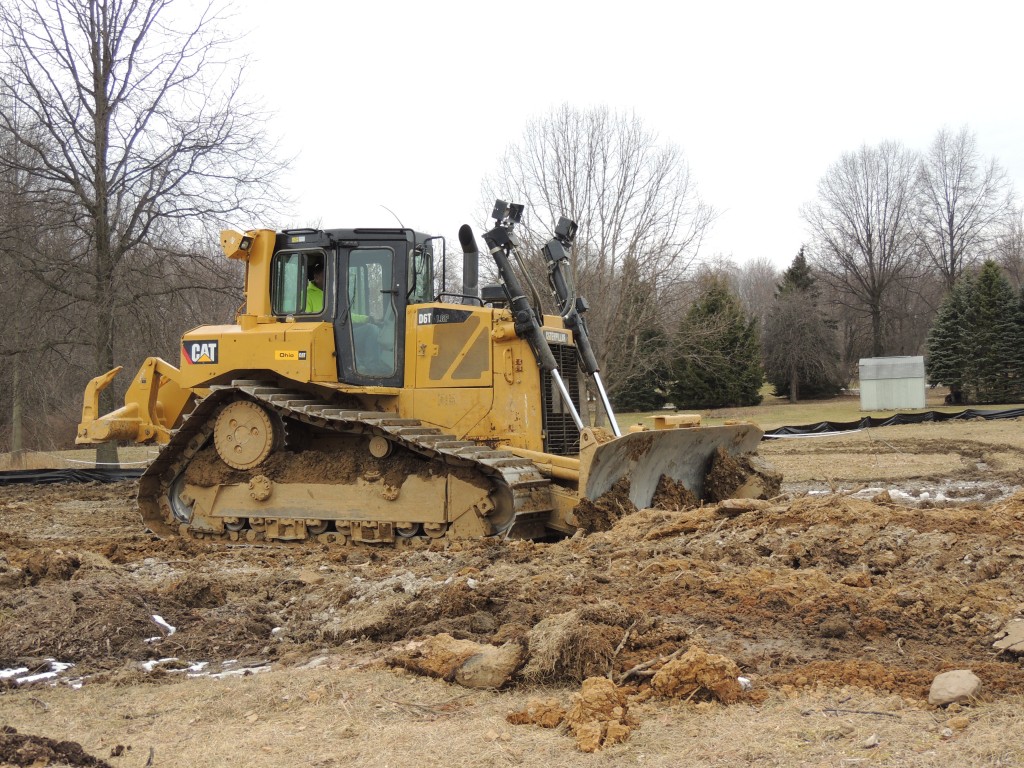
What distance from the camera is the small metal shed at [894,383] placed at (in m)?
41.8

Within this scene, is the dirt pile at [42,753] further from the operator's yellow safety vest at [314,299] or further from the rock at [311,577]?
the operator's yellow safety vest at [314,299]

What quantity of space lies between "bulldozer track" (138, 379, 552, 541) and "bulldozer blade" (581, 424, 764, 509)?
0.57 meters

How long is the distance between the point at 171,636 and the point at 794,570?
412 centimetres

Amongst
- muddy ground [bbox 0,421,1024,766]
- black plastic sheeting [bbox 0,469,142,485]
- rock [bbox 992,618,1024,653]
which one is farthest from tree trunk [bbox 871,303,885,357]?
rock [bbox 992,618,1024,653]

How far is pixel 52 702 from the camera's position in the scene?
5016 mm

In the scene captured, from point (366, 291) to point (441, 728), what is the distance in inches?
270

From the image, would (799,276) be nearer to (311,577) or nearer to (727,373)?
(727,373)

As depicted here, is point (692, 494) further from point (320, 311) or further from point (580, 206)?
point (580, 206)

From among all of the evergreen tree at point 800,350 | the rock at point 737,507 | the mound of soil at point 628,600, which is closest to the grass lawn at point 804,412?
the evergreen tree at point 800,350

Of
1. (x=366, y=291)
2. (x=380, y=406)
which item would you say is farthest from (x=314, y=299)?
(x=380, y=406)

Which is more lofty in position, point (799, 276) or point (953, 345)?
point (799, 276)

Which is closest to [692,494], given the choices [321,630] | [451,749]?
[321,630]

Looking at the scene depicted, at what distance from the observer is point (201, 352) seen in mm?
11125

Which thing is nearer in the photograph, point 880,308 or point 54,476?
point 54,476
